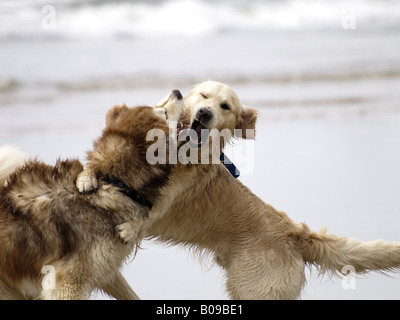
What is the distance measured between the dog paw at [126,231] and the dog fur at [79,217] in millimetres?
15

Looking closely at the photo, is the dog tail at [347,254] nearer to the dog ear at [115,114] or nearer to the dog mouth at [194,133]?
the dog mouth at [194,133]

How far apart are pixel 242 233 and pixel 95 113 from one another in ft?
18.2

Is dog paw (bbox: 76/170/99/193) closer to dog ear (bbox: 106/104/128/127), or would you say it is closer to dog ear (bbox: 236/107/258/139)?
dog ear (bbox: 106/104/128/127)

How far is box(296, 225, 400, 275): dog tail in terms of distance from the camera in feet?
15.0

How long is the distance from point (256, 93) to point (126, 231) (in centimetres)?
764

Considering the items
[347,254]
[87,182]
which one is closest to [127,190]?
[87,182]

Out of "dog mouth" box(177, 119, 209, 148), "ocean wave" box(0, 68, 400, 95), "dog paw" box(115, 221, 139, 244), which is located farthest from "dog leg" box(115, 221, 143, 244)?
"ocean wave" box(0, 68, 400, 95)

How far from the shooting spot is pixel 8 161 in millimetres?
4516

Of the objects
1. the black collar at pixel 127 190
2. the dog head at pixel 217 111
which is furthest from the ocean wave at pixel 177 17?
the black collar at pixel 127 190

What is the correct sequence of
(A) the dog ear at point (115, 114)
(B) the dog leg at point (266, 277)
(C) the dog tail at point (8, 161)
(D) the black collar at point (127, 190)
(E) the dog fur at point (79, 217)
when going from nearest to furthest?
(E) the dog fur at point (79, 217), (D) the black collar at point (127, 190), (A) the dog ear at point (115, 114), (C) the dog tail at point (8, 161), (B) the dog leg at point (266, 277)

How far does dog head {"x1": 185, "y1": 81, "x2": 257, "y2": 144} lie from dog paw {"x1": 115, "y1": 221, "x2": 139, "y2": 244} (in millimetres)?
1101

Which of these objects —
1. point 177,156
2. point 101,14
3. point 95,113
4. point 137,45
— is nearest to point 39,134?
point 95,113

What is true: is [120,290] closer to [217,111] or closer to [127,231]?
[127,231]

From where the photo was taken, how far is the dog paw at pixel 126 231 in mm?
4082
